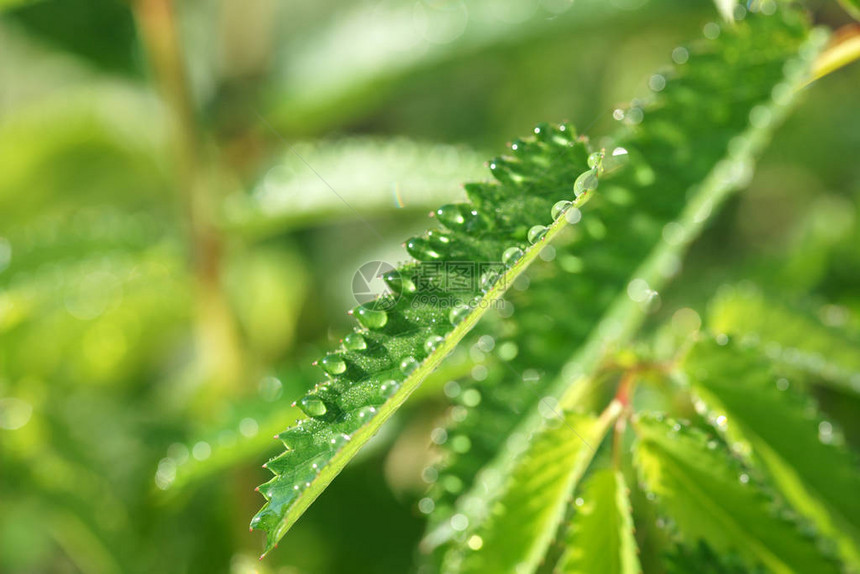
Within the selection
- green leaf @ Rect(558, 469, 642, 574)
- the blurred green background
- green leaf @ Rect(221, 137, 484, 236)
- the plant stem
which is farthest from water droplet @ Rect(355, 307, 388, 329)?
the plant stem

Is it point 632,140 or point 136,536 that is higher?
point 632,140

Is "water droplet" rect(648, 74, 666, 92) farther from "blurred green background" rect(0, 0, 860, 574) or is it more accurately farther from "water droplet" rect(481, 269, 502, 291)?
"water droplet" rect(481, 269, 502, 291)

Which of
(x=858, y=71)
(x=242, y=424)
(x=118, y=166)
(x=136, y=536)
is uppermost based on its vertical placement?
(x=858, y=71)

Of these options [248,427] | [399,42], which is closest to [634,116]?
[248,427]

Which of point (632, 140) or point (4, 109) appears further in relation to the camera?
point (4, 109)

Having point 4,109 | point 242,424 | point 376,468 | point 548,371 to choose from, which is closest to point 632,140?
point 548,371

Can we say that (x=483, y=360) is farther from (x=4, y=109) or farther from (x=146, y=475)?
(x=4, y=109)

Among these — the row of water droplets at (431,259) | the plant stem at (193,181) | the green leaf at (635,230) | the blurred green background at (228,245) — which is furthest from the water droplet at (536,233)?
the plant stem at (193,181)

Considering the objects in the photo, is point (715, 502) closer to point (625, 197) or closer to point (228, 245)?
point (625, 197)
